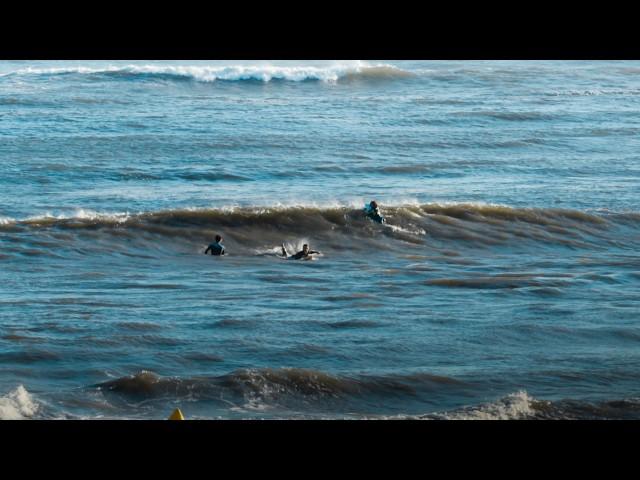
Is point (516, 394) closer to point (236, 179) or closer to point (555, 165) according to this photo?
point (236, 179)

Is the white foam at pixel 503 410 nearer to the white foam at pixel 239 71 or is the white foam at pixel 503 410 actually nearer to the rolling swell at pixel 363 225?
the rolling swell at pixel 363 225

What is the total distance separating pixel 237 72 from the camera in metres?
42.5

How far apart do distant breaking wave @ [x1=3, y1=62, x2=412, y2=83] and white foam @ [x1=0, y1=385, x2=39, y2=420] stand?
32.3 meters

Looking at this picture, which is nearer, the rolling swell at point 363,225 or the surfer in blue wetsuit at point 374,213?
the rolling swell at point 363,225

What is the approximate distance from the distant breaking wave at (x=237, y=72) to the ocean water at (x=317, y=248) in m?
0.62

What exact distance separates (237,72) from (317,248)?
24118 mm

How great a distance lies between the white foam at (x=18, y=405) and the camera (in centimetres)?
981

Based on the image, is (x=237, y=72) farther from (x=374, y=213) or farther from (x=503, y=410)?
(x=503, y=410)

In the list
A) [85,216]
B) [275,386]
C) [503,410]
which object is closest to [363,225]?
[85,216]

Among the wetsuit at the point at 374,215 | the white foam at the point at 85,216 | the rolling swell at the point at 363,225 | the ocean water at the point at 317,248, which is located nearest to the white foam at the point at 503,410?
the ocean water at the point at 317,248

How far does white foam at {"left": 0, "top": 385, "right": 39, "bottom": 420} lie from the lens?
9.81 m

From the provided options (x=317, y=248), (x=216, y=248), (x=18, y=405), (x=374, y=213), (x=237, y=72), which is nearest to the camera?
(x=18, y=405)

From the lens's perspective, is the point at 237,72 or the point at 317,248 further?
the point at 237,72

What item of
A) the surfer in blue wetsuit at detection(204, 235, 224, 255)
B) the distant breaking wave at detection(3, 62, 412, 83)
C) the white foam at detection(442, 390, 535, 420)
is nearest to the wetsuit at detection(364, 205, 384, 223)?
the surfer in blue wetsuit at detection(204, 235, 224, 255)
